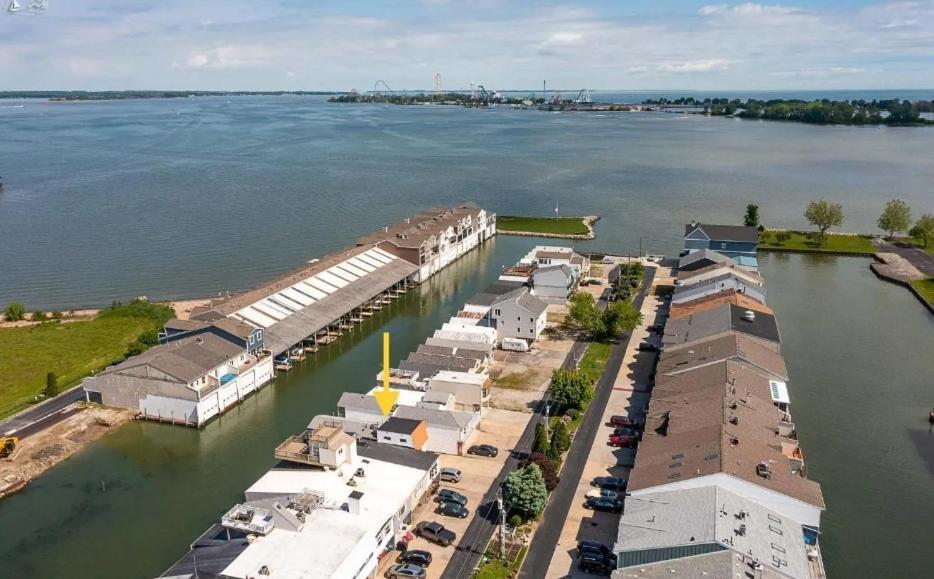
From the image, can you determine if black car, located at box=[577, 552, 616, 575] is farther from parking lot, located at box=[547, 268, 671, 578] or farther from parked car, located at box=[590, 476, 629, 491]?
parked car, located at box=[590, 476, 629, 491]

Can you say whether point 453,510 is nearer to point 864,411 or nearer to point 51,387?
point 864,411

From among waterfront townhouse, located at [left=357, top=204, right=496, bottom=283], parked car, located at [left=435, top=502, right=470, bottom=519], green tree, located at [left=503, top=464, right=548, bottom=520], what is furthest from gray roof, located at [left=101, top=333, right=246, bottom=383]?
waterfront townhouse, located at [left=357, top=204, right=496, bottom=283]

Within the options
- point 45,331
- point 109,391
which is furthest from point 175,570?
point 45,331

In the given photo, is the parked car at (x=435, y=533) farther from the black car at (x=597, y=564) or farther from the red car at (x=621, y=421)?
the red car at (x=621, y=421)

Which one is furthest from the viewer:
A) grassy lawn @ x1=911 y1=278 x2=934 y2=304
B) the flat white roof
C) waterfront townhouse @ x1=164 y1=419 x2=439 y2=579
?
grassy lawn @ x1=911 y1=278 x2=934 y2=304

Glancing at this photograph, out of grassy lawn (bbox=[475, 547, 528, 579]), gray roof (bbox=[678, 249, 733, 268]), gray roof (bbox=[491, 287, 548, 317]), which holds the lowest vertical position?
grassy lawn (bbox=[475, 547, 528, 579])

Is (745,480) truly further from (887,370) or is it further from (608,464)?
(887,370)
